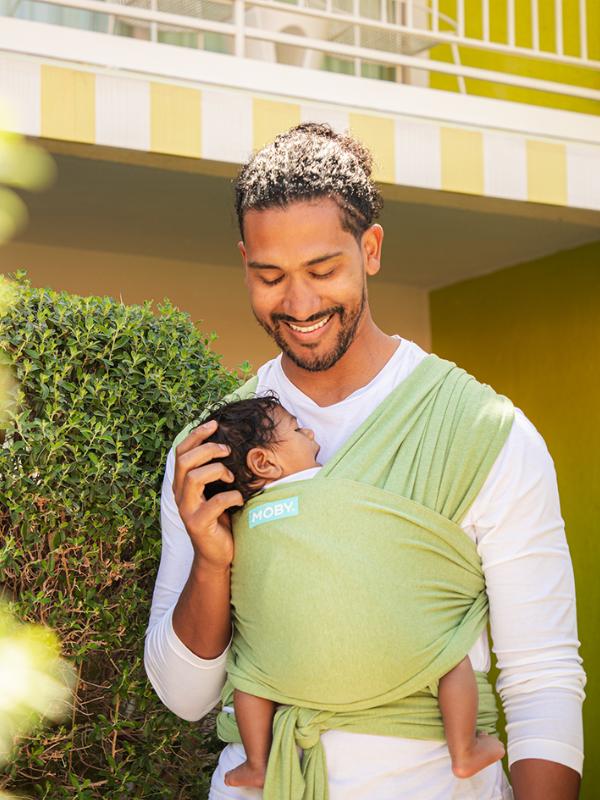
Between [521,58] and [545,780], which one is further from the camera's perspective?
[521,58]

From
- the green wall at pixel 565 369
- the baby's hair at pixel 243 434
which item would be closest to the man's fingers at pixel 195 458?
the baby's hair at pixel 243 434

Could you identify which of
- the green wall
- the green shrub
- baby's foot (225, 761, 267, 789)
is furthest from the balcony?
baby's foot (225, 761, 267, 789)

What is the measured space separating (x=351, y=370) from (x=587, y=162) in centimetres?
370

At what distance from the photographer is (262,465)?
1.99m

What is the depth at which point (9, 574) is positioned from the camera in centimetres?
261

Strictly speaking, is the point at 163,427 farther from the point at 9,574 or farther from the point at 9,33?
the point at 9,33

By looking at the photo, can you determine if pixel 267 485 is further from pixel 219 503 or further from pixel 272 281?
pixel 272 281

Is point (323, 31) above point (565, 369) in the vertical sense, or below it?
above

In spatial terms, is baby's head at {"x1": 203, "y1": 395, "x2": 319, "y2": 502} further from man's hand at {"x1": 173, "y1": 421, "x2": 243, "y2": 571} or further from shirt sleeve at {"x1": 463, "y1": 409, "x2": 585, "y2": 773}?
shirt sleeve at {"x1": 463, "y1": 409, "x2": 585, "y2": 773}

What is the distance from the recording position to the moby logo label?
1.86m

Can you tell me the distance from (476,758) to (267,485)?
1.86ft

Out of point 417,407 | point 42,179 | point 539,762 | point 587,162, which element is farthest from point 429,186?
point 539,762

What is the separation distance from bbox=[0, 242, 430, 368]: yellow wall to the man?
3.95 metres

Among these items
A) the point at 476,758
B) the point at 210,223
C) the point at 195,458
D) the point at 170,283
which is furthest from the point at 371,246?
the point at 170,283
